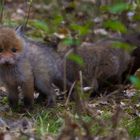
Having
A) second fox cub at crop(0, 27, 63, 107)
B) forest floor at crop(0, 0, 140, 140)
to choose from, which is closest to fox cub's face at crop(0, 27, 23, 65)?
second fox cub at crop(0, 27, 63, 107)

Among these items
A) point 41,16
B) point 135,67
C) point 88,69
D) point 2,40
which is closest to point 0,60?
point 2,40

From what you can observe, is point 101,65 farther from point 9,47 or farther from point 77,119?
point 77,119

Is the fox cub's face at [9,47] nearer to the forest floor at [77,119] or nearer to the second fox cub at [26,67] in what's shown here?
the second fox cub at [26,67]

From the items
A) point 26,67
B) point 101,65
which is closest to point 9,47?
point 26,67

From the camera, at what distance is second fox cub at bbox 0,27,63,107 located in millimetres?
7516

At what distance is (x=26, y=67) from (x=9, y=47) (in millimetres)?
464

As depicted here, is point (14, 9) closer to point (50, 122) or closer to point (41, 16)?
point (41, 16)

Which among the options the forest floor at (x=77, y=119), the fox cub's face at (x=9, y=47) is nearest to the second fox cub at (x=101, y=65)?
the forest floor at (x=77, y=119)

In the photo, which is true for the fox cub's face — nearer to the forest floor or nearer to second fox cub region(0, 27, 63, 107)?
second fox cub region(0, 27, 63, 107)

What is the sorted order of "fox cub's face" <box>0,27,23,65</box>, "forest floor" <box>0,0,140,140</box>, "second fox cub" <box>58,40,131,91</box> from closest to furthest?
"forest floor" <box>0,0,140,140</box> → "fox cub's face" <box>0,27,23,65</box> → "second fox cub" <box>58,40,131,91</box>

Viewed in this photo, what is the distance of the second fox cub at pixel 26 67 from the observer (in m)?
7.52

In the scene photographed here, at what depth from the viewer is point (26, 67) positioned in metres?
7.81

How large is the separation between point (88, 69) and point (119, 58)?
501 millimetres

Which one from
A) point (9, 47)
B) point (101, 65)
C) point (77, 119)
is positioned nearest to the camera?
point (77, 119)
